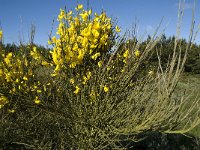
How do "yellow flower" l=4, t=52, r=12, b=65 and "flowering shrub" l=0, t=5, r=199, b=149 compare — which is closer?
"flowering shrub" l=0, t=5, r=199, b=149

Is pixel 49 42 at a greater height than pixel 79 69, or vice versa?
pixel 49 42

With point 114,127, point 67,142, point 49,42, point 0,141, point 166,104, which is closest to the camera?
point 166,104

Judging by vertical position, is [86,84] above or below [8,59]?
below

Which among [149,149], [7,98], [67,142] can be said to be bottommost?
[149,149]

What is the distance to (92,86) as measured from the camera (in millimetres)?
3559

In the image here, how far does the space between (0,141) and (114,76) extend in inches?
84.9

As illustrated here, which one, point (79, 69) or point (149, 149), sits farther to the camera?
point (149, 149)

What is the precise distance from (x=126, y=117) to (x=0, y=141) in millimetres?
2179

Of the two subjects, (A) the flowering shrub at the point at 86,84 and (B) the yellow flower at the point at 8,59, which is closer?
(A) the flowering shrub at the point at 86,84

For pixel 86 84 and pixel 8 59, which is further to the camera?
pixel 8 59

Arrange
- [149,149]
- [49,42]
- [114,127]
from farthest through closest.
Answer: [149,149]
[49,42]
[114,127]

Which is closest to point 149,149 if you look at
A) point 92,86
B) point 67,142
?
point 67,142

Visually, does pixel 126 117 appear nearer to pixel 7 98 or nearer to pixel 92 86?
pixel 92 86

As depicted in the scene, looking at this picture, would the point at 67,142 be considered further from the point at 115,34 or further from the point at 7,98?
the point at 115,34
